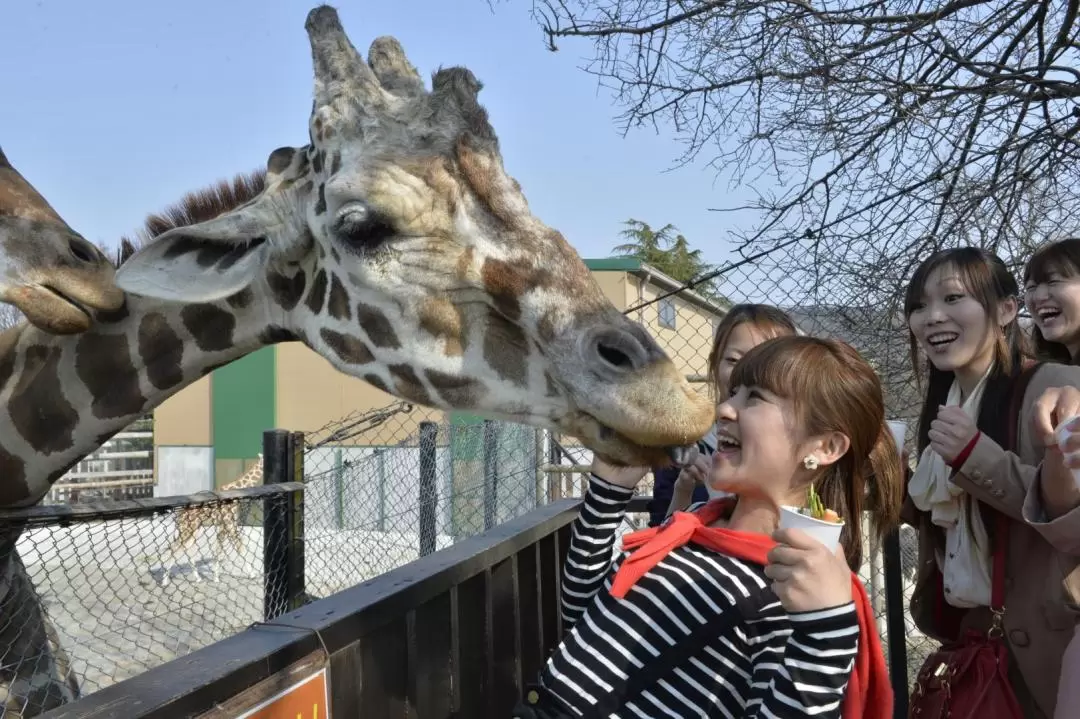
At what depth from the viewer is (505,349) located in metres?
2.27

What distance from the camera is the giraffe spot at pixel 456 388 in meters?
2.29

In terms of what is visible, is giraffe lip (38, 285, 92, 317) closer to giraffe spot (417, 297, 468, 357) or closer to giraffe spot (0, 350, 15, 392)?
giraffe spot (0, 350, 15, 392)

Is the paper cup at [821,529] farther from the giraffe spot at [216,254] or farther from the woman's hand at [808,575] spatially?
the giraffe spot at [216,254]

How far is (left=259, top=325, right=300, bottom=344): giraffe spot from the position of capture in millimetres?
2635

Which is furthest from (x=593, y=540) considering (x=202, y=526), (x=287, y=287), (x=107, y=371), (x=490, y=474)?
(x=202, y=526)

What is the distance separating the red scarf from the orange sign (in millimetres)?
573

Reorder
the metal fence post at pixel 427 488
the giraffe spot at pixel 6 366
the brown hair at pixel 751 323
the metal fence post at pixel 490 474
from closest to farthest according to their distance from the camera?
the giraffe spot at pixel 6 366, the brown hair at pixel 751 323, the metal fence post at pixel 427 488, the metal fence post at pixel 490 474

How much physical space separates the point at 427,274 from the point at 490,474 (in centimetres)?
326

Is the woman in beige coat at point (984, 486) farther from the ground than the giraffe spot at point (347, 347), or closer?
closer

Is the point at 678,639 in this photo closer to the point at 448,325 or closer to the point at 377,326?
the point at 448,325

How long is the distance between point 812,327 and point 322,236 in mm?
3258

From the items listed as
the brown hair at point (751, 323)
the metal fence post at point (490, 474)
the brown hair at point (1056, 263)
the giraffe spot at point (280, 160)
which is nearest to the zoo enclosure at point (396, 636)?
the brown hair at point (751, 323)

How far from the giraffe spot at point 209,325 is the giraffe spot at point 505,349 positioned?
0.89 meters

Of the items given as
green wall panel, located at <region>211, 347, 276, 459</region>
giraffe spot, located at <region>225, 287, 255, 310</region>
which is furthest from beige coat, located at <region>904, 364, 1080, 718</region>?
green wall panel, located at <region>211, 347, 276, 459</region>
